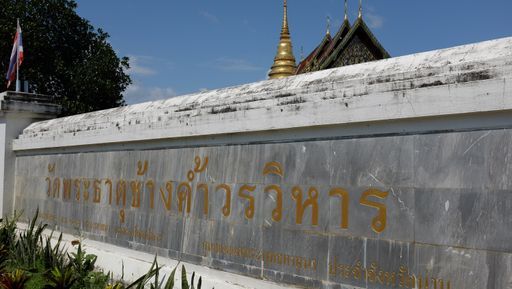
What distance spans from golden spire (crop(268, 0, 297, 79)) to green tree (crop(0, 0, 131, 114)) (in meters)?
7.52

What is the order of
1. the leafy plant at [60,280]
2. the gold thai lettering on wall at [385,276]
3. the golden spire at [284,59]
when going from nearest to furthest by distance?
1. the gold thai lettering on wall at [385,276]
2. the leafy plant at [60,280]
3. the golden spire at [284,59]

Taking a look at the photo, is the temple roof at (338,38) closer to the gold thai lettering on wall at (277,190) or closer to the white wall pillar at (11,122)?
the white wall pillar at (11,122)

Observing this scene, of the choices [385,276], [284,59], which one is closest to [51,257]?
[385,276]

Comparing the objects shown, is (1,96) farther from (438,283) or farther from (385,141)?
(438,283)

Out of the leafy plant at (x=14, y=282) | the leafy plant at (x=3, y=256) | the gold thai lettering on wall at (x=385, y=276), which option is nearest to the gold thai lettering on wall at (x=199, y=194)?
the gold thai lettering on wall at (x=385, y=276)

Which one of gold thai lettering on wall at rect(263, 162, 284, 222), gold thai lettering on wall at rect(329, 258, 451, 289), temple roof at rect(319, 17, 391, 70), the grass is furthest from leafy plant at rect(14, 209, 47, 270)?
temple roof at rect(319, 17, 391, 70)

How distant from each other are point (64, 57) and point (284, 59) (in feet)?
32.8

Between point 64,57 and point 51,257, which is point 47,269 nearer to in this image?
point 51,257

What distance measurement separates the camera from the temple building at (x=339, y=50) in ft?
53.8

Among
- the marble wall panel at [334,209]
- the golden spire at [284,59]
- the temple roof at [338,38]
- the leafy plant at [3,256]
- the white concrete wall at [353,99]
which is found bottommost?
the leafy plant at [3,256]

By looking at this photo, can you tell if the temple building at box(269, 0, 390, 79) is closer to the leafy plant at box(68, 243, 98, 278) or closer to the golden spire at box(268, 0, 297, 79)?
the golden spire at box(268, 0, 297, 79)

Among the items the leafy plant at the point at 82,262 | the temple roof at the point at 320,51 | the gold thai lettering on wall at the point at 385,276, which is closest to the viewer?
the gold thai lettering on wall at the point at 385,276

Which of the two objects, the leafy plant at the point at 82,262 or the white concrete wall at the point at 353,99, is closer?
the white concrete wall at the point at 353,99

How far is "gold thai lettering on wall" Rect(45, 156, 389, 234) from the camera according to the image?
4.18 meters
